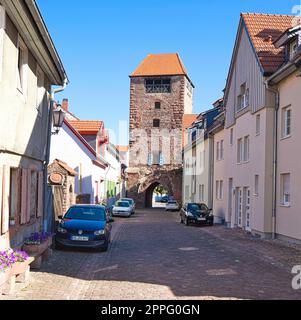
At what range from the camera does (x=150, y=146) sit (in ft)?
179

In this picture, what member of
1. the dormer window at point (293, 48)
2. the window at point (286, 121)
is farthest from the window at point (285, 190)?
the dormer window at point (293, 48)

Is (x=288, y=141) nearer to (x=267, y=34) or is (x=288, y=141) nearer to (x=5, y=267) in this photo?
(x=267, y=34)

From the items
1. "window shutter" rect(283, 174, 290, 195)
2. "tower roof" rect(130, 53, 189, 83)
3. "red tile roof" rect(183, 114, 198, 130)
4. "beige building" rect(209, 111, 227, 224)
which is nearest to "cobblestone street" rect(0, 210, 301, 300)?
"window shutter" rect(283, 174, 290, 195)

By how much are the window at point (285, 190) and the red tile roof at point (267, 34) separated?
4396 millimetres

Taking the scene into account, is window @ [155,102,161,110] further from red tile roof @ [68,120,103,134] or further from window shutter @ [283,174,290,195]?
window shutter @ [283,174,290,195]

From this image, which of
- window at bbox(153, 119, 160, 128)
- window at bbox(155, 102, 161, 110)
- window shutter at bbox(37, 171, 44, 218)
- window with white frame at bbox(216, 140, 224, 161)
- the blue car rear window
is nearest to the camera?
window shutter at bbox(37, 171, 44, 218)

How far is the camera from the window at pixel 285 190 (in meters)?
18.5

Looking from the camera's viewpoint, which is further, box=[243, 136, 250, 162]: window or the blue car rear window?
box=[243, 136, 250, 162]: window

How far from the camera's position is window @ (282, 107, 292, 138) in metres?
18.7

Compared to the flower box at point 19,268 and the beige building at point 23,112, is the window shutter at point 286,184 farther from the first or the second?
the flower box at point 19,268

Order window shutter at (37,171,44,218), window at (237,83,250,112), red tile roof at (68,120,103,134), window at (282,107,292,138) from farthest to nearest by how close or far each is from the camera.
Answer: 1. red tile roof at (68,120,103,134)
2. window at (237,83,250,112)
3. window at (282,107,292,138)
4. window shutter at (37,171,44,218)

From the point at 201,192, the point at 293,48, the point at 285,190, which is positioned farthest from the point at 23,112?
the point at 201,192

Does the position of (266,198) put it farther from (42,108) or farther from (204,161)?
(204,161)
